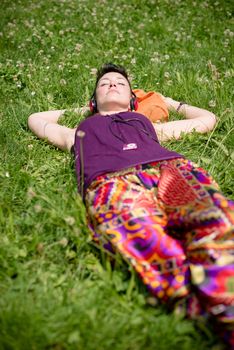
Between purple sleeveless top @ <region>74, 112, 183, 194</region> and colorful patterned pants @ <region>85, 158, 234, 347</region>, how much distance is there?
3.0 inches

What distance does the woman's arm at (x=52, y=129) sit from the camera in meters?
3.47

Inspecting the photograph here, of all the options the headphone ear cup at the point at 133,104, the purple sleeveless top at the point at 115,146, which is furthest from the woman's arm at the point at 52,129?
the headphone ear cup at the point at 133,104

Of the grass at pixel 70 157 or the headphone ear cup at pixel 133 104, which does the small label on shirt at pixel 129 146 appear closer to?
the grass at pixel 70 157

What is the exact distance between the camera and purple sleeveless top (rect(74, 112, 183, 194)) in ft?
9.12

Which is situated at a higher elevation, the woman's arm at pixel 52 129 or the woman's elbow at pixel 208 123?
the woman's elbow at pixel 208 123

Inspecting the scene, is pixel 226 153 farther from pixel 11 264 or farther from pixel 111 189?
pixel 11 264

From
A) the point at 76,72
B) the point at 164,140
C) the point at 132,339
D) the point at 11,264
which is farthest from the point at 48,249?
the point at 76,72

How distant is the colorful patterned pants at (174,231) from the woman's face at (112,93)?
898 mm

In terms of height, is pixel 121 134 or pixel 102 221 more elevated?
pixel 121 134

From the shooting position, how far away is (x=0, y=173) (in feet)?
10.1

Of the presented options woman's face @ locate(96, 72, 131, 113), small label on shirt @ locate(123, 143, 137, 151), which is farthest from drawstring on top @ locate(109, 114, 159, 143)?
woman's face @ locate(96, 72, 131, 113)

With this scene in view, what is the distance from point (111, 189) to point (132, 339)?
0.95m

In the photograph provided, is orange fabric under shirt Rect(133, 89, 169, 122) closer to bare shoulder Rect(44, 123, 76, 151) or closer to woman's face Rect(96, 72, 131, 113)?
woman's face Rect(96, 72, 131, 113)

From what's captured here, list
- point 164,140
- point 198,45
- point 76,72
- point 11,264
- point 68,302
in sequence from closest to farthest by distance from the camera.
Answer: point 68,302 < point 11,264 < point 164,140 < point 76,72 < point 198,45
